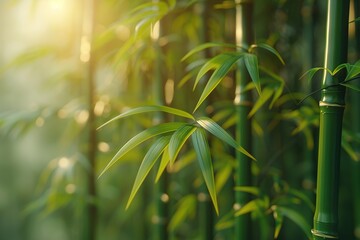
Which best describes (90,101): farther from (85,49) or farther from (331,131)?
(331,131)

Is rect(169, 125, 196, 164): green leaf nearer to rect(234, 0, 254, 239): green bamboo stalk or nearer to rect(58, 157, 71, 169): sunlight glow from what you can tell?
rect(234, 0, 254, 239): green bamboo stalk

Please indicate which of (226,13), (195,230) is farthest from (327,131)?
(195,230)

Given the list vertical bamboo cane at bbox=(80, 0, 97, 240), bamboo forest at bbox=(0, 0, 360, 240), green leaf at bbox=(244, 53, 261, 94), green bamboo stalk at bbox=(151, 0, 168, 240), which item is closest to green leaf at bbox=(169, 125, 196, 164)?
bamboo forest at bbox=(0, 0, 360, 240)

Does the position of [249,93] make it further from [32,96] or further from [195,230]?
[32,96]

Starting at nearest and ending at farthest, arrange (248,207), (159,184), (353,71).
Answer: (353,71)
(248,207)
(159,184)

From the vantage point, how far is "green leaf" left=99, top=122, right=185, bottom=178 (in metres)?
0.66

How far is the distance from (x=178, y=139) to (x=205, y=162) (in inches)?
2.1

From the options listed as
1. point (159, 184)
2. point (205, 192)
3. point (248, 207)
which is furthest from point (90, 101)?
point (248, 207)

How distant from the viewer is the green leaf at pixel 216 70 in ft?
2.25

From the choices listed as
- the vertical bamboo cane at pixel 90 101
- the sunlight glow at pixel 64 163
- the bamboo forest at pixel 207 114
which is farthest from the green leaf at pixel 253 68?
the sunlight glow at pixel 64 163

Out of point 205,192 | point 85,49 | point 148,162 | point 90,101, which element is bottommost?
A: point 205,192

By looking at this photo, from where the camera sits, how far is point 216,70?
27.8 inches

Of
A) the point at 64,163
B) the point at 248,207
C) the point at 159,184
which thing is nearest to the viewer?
the point at 248,207

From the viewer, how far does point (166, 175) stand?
3.73 ft
